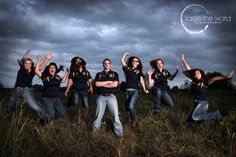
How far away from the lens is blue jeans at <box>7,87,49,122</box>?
8727mm

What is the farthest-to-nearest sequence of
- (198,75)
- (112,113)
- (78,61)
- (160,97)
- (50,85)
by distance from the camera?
(160,97), (78,61), (198,75), (50,85), (112,113)

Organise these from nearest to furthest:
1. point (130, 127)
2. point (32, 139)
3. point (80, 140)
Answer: point (32, 139), point (80, 140), point (130, 127)

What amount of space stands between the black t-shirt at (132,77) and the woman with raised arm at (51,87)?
184 centimetres

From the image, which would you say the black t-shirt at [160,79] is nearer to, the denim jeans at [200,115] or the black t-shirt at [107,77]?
the denim jeans at [200,115]

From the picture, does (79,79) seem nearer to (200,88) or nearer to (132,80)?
(132,80)

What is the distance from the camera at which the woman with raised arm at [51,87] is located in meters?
9.22

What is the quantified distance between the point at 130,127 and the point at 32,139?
2713 mm

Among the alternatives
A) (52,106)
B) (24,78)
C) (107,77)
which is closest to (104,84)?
(107,77)

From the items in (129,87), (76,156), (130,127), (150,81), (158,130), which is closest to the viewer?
(76,156)

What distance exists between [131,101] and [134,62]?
1097 mm

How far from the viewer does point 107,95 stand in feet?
26.6

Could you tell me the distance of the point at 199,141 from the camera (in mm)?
7469

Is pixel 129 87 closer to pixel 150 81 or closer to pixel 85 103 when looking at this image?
pixel 150 81

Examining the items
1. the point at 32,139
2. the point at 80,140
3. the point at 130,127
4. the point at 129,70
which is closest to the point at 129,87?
the point at 129,70
